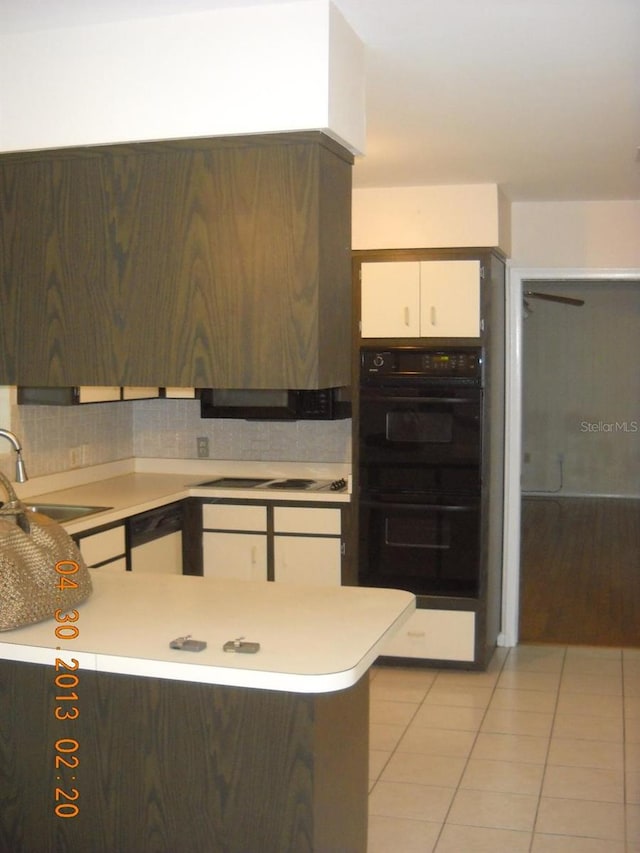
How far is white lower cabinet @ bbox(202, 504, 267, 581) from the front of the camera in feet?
17.2

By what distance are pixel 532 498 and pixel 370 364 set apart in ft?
22.7

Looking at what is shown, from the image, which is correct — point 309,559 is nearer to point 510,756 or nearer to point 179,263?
point 510,756

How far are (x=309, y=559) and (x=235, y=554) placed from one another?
1.32 feet

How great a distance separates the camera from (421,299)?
5.17 m

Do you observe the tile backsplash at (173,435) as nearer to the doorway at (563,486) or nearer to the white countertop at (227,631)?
the doorway at (563,486)

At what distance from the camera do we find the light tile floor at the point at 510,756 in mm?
3490

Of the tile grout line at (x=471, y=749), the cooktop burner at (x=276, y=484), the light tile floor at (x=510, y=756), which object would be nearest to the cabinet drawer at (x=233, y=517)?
the cooktop burner at (x=276, y=484)

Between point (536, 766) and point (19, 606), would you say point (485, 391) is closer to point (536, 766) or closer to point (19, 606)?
point (536, 766)

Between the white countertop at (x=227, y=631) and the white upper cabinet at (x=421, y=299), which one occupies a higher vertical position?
the white upper cabinet at (x=421, y=299)

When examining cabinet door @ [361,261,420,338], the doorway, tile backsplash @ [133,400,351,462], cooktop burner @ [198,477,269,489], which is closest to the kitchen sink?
cooktop burner @ [198,477,269,489]

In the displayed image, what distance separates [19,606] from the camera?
256 centimetres

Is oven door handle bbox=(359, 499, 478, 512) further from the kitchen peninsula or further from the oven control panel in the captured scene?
the kitchen peninsula

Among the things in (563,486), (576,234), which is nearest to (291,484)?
(576,234)

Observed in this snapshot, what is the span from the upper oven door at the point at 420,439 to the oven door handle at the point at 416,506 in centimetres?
6
